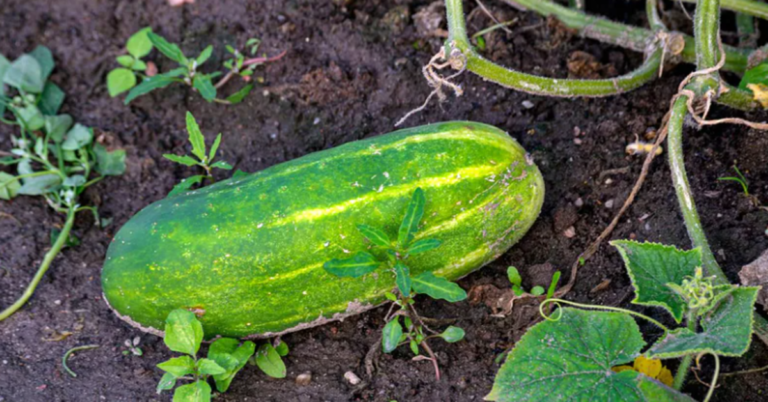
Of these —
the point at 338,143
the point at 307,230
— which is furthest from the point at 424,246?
the point at 338,143

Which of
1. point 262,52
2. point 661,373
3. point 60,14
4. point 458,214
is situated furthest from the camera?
point 60,14

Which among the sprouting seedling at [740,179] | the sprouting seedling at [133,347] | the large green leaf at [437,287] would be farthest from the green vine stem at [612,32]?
the sprouting seedling at [133,347]

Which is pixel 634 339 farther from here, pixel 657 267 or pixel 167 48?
pixel 167 48

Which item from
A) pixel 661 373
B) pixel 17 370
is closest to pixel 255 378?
pixel 17 370

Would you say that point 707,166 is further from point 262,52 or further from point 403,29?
→ point 262,52

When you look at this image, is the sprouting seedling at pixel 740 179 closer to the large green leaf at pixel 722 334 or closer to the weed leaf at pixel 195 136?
the large green leaf at pixel 722 334

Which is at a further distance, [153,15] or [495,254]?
[153,15]
